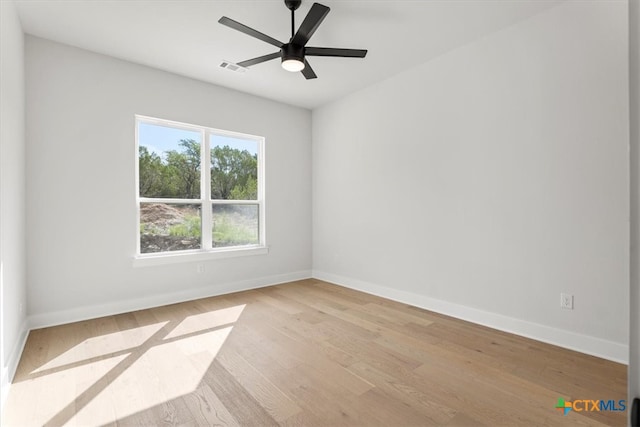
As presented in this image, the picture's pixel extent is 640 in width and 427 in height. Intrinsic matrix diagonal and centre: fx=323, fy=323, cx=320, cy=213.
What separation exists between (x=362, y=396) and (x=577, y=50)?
3.10 meters

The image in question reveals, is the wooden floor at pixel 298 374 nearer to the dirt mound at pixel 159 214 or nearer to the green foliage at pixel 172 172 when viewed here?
the dirt mound at pixel 159 214

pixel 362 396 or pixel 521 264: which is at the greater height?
pixel 521 264

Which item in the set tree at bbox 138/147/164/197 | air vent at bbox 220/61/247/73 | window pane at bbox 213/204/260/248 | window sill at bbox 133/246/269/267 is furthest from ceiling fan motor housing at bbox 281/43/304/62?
window sill at bbox 133/246/269/267

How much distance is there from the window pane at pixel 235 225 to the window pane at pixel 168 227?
0.26 m

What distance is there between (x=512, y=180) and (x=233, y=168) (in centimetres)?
341

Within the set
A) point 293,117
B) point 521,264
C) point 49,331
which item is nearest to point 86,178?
point 49,331

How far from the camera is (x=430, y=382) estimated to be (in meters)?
2.14

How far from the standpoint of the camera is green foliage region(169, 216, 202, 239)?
399 centimetres

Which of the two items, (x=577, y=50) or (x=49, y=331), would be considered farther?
(x=49, y=331)

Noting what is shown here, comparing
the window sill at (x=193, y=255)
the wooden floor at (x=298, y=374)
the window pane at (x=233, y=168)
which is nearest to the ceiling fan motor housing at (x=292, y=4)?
the window pane at (x=233, y=168)

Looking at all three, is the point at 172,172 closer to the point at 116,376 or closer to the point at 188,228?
the point at 188,228

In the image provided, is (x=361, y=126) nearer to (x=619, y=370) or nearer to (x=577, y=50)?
(x=577, y=50)

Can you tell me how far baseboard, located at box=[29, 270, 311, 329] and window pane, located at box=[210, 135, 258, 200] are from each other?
122 cm

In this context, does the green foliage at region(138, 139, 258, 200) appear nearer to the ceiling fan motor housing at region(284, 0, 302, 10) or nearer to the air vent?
the air vent
